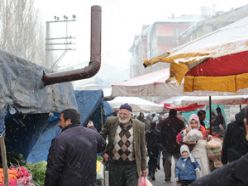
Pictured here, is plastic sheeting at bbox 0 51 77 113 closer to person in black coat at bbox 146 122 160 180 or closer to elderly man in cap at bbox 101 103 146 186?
elderly man in cap at bbox 101 103 146 186

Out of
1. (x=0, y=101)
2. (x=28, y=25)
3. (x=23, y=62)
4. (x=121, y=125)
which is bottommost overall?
(x=121, y=125)

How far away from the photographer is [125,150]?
23.2 feet

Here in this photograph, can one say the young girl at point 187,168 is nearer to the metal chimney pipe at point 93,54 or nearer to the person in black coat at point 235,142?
the person in black coat at point 235,142

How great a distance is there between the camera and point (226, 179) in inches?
90.3

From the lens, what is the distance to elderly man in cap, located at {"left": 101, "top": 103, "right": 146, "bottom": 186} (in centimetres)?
704

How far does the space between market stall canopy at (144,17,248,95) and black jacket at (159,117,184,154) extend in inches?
202

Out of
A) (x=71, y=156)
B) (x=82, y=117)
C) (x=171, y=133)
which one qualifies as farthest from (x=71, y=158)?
(x=171, y=133)

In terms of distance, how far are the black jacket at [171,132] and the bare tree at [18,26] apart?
77.8 feet

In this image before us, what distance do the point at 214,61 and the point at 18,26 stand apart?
1299 inches

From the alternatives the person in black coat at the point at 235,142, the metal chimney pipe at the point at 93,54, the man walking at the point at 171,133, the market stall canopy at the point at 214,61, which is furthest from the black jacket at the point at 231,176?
the man walking at the point at 171,133

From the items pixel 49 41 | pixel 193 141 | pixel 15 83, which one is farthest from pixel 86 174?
pixel 49 41

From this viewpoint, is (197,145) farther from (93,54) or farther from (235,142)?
(93,54)

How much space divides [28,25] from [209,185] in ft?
120

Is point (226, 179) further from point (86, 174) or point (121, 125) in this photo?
point (121, 125)
